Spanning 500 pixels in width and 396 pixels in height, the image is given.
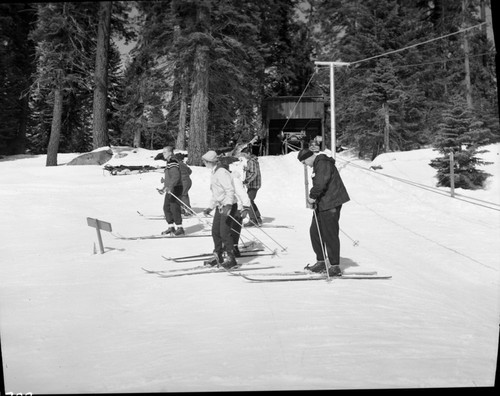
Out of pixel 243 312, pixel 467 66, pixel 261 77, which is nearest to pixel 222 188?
pixel 243 312

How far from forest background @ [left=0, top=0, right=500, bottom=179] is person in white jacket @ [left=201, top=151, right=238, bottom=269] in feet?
6.61

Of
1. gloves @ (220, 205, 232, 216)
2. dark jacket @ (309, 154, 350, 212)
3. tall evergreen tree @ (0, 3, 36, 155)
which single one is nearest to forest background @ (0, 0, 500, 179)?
tall evergreen tree @ (0, 3, 36, 155)

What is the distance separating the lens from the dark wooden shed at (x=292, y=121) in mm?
25391

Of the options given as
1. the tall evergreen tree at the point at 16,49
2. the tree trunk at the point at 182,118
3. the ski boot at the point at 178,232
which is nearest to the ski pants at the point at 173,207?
the ski boot at the point at 178,232

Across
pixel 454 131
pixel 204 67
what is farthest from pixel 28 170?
pixel 454 131

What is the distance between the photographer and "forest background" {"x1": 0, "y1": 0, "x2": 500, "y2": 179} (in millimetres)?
8477

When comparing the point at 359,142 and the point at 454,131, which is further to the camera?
the point at 359,142

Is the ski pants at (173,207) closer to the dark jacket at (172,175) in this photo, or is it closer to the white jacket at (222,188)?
the dark jacket at (172,175)

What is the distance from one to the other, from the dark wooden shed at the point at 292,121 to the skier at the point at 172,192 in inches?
637

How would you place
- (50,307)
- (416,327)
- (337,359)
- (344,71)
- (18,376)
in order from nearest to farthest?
(18,376), (337,359), (416,327), (50,307), (344,71)

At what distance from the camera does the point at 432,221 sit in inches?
433

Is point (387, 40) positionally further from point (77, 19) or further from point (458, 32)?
point (77, 19)

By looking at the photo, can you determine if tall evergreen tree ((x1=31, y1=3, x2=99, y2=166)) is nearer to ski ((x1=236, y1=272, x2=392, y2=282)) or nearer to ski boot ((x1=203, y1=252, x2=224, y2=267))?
ski boot ((x1=203, y1=252, x2=224, y2=267))

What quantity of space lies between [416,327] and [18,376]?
9.25 feet
